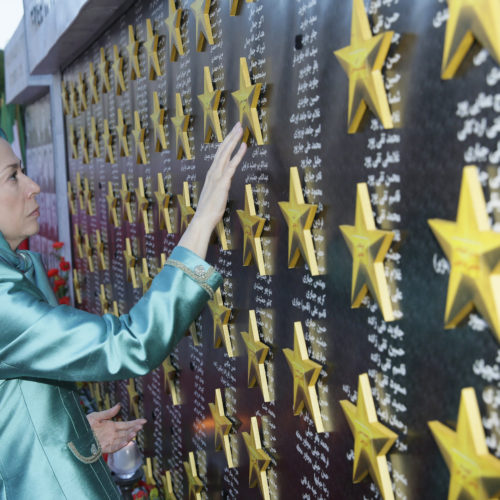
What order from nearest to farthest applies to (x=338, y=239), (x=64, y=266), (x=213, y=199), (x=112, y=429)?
(x=338, y=239) < (x=213, y=199) < (x=112, y=429) < (x=64, y=266)

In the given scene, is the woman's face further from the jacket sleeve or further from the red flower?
the red flower

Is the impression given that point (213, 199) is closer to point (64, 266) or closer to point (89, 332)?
point (89, 332)

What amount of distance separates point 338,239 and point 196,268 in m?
0.28

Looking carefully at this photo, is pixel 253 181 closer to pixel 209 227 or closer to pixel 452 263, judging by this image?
pixel 209 227

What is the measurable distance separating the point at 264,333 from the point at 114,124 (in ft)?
5.06

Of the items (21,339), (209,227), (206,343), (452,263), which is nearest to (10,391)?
(21,339)

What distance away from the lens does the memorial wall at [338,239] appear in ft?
2.47

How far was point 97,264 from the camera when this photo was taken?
320cm

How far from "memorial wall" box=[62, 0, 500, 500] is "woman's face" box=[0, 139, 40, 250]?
19.6 inches

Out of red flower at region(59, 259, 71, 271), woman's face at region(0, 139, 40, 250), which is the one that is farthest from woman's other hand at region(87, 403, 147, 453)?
red flower at region(59, 259, 71, 271)

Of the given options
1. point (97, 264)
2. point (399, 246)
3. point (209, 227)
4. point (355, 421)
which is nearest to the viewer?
point (399, 246)

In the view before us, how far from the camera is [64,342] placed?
1.11m

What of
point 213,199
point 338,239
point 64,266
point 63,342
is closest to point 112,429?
point 63,342

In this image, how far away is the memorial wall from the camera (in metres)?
0.75
